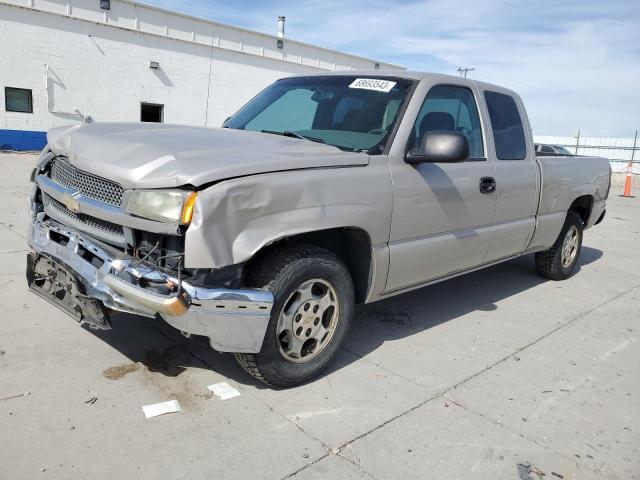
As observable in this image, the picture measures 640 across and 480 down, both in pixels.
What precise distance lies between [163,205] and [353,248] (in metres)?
1.34

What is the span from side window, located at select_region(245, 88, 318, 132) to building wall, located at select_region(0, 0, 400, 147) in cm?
1702

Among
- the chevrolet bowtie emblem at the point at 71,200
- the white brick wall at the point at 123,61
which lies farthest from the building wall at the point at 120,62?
the chevrolet bowtie emblem at the point at 71,200

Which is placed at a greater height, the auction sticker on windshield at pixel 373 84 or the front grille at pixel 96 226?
the auction sticker on windshield at pixel 373 84

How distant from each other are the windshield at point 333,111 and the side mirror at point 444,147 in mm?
294

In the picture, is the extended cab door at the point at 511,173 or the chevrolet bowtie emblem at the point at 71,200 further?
the extended cab door at the point at 511,173

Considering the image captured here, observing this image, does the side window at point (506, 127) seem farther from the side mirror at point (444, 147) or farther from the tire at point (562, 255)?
the tire at point (562, 255)

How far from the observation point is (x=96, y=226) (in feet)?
10.2

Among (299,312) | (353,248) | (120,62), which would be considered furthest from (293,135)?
(120,62)

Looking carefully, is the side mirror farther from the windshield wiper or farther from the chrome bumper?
the chrome bumper

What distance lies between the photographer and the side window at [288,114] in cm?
417

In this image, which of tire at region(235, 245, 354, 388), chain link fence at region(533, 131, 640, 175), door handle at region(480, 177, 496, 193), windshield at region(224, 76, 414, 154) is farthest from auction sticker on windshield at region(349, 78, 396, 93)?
chain link fence at region(533, 131, 640, 175)

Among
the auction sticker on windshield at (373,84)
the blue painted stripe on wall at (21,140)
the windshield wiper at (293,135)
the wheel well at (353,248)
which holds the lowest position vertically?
the blue painted stripe on wall at (21,140)

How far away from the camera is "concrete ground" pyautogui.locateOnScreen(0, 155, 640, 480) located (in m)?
2.63

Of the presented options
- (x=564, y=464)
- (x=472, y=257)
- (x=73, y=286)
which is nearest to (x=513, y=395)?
(x=564, y=464)
